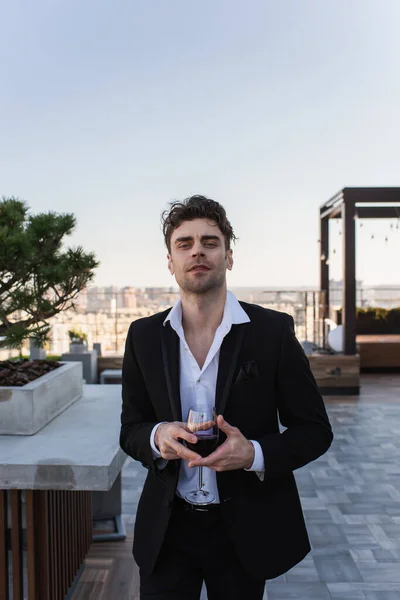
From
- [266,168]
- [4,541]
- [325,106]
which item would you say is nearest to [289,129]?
[325,106]

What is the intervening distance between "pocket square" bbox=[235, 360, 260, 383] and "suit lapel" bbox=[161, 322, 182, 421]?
0.17 meters

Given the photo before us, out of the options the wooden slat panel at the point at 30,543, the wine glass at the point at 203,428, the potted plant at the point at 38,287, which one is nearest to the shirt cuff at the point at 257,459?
the wine glass at the point at 203,428

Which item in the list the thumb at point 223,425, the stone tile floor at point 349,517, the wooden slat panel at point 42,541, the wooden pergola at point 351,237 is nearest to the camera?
the thumb at point 223,425

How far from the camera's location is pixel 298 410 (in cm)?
130

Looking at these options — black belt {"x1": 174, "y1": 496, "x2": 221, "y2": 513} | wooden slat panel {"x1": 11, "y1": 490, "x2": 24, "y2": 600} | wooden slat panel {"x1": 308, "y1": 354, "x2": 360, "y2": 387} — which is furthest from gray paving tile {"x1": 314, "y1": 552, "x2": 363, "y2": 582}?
wooden slat panel {"x1": 308, "y1": 354, "x2": 360, "y2": 387}

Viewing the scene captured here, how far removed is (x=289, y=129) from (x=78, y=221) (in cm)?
1919

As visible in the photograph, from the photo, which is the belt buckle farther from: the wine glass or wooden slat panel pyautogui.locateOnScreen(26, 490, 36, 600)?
wooden slat panel pyautogui.locateOnScreen(26, 490, 36, 600)

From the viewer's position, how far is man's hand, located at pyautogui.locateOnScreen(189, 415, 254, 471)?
1132 millimetres

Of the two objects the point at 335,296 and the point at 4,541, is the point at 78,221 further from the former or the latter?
the point at 335,296

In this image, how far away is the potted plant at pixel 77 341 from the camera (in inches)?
284

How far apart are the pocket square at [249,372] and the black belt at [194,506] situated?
32 centimetres

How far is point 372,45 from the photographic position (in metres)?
13.8

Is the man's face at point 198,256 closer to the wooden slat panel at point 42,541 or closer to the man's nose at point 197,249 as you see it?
the man's nose at point 197,249

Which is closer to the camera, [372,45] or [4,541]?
→ [4,541]
